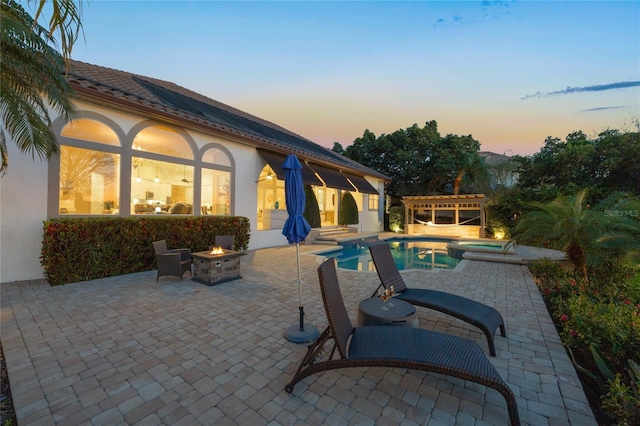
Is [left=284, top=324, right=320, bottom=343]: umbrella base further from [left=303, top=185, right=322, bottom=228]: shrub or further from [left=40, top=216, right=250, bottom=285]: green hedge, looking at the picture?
[left=303, top=185, right=322, bottom=228]: shrub

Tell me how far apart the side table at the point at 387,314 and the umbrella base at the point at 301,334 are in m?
0.88

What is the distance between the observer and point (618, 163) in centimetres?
1769

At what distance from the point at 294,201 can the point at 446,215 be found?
968 inches

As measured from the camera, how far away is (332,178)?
18953mm

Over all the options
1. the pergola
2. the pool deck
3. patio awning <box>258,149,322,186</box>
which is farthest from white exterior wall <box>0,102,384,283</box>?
the pergola

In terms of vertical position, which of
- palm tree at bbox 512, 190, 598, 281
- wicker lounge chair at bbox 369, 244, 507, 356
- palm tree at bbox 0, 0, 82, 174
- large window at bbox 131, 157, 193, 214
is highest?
palm tree at bbox 0, 0, 82, 174

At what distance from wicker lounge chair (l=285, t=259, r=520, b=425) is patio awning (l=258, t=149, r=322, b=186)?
1116cm

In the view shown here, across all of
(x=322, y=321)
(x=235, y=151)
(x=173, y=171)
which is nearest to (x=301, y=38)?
(x=235, y=151)

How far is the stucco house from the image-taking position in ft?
24.8

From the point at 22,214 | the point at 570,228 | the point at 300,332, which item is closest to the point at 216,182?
the point at 22,214

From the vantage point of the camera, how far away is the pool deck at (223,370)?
9.14 ft

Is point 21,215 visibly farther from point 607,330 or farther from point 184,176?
point 607,330

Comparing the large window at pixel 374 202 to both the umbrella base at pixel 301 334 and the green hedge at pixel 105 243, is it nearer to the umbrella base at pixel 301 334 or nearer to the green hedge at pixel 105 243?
the green hedge at pixel 105 243

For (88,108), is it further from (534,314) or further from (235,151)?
(534,314)
